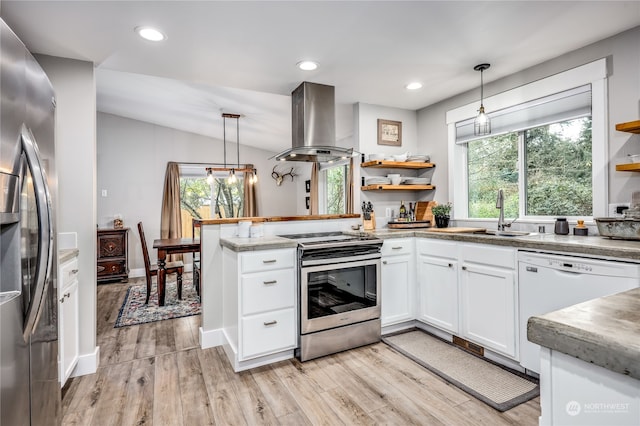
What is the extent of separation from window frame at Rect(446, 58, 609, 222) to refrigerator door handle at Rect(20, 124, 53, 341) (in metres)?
3.20

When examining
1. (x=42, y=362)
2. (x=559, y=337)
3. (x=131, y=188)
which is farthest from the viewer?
(x=131, y=188)

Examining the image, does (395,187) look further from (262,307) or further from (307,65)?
(262,307)

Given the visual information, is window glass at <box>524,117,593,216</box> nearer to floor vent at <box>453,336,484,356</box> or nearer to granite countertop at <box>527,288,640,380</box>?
floor vent at <box>453,336,484,356</box>

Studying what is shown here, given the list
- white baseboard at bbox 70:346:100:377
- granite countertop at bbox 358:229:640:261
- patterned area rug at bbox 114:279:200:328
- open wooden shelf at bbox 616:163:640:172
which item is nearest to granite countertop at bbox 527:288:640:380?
granite countertop at bbox 358:229:640:261

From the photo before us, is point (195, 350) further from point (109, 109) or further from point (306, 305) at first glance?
point (109, 109)

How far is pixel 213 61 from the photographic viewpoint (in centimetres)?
258

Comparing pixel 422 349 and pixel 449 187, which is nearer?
pixel 422 349

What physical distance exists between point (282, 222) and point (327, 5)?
1.80 metres

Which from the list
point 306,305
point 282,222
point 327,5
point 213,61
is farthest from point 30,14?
point 306,305

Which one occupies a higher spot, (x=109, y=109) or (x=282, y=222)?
(x=109, y=109)

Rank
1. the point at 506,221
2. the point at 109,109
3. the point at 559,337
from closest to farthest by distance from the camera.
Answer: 1. the point at 559,337
2. the point at 506,221
3. the point at 109,109

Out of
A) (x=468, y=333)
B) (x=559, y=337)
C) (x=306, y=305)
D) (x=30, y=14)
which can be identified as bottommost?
(x=468, y=333)

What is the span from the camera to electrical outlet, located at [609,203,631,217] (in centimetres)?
222

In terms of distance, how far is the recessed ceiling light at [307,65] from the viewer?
2.65 metres
